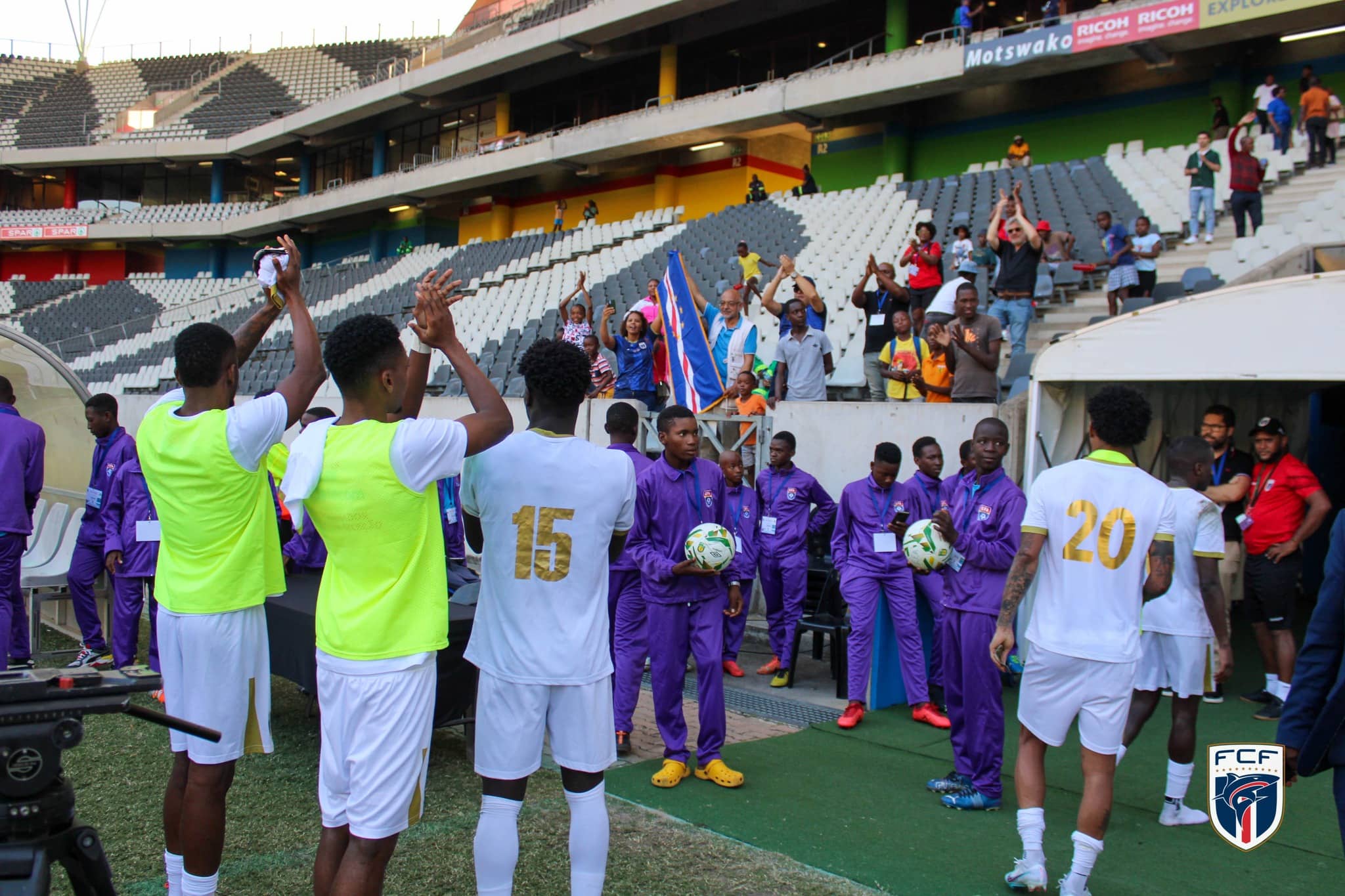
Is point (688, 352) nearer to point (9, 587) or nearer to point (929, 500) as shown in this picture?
point (929, 500)

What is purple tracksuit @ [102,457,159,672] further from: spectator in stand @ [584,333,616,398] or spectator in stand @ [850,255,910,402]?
spectator in stand @ [850,255,910,402]

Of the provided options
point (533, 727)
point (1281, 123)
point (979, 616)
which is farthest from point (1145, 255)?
point (533, 727)

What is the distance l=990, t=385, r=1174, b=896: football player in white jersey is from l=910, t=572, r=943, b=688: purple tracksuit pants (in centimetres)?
263

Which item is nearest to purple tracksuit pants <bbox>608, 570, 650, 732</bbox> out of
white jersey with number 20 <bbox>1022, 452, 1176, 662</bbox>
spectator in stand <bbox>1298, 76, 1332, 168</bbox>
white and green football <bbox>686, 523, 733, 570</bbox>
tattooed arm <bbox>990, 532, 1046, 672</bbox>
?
white and green football <bbox>686, 523, 733, 570</bbox>

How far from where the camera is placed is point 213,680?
345cm

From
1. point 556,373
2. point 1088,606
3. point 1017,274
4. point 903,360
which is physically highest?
point 1017,274

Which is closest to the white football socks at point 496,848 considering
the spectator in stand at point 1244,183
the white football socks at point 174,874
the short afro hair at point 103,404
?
the white football socks at point 174,874

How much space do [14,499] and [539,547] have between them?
4.49m

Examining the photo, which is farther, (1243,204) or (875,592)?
(1243,204)

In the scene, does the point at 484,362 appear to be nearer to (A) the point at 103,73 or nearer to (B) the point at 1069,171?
(B) the point at 1069,171

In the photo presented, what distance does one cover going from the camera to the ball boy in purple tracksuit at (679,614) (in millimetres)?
5234

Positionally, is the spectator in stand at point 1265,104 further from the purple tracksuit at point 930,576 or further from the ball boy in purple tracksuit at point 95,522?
the ball boy in purple tracksuit at point 95,522

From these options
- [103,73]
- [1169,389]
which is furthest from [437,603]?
[103,73]

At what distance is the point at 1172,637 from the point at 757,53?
93.6 feet
